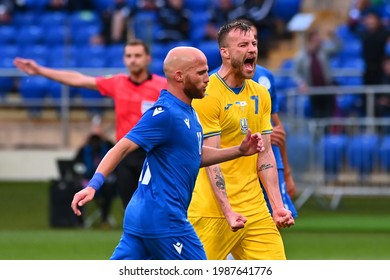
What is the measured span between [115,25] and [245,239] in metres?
19.9

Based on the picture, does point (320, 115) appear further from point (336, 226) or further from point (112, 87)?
point (112, 87)

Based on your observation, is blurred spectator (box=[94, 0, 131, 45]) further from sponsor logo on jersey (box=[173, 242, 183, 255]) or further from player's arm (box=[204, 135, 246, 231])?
sponsor logo on jersey (box=[173, 242, 183, 255])

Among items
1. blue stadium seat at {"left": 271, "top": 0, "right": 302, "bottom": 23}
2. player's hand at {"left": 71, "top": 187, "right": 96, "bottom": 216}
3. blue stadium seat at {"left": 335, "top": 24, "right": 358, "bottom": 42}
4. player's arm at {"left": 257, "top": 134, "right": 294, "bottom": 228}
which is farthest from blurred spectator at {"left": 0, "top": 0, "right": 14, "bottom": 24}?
player's hand at {"left": 71, "top": 187, "right": 96, "bottom": 216}

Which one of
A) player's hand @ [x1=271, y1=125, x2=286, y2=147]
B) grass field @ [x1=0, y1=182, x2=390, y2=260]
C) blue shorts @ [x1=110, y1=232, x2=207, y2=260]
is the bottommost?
grass field @ [x1=0, y1=182, x2=390, y2=260]

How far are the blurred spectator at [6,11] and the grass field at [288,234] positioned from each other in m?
6.75

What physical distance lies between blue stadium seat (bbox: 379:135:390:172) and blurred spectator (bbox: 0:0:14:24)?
13050 mm

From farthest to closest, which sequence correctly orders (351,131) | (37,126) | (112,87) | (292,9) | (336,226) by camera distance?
(292,9)
(37,126)
(351,131)
(336,226)
(112,87)

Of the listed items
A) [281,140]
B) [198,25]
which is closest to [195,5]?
[198,25]

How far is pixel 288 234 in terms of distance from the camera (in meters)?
19.3

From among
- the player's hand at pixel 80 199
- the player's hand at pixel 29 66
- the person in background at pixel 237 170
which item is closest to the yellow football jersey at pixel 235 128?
the person in background at pixel 237 170

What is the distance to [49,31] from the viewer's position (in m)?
31.4

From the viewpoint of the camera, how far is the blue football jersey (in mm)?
8898
